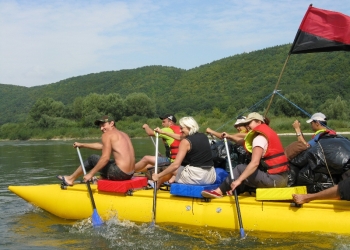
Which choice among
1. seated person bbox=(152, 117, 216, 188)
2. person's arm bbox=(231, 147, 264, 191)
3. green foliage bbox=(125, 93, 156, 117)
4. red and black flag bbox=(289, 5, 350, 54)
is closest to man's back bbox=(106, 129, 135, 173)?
seated person bbox=(152, 117, 216, 188)

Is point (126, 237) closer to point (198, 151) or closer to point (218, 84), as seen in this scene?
point (198, 151)

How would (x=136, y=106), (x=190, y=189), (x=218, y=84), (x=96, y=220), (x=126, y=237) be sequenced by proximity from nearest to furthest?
(x=126, y=237) → (x=190, y=189) → (x=96, y=220) → (x=136, y=106) → (x=218, y=84)

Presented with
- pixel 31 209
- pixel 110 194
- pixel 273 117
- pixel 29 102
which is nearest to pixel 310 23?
pixel 110 194

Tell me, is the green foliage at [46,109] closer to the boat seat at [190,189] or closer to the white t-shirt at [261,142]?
the boat seat at [190,189]

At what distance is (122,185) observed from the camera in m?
7.91

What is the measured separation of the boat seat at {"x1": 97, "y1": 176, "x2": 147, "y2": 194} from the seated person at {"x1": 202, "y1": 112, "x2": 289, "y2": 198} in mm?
1594

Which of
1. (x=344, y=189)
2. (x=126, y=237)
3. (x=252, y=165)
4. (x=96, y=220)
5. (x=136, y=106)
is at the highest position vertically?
(x=136, y=106)

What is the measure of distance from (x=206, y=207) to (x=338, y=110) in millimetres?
38528

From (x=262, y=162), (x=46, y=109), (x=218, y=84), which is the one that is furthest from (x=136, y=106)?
(x=262, y=162)

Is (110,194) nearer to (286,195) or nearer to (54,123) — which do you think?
(286,195)

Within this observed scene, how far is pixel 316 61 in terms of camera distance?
246 feet

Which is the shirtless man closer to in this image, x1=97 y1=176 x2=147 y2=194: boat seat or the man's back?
the man's back

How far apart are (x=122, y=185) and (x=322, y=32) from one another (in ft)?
13.9

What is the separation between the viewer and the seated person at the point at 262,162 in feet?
21.3
